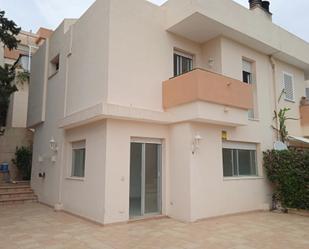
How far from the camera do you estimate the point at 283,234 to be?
10695 millimetres

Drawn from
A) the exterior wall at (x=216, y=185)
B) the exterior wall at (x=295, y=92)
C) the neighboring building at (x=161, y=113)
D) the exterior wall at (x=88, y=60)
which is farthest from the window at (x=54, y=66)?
the exterior wall at (x=295, y=92)

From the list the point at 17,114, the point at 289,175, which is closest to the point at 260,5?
the point at 289,175

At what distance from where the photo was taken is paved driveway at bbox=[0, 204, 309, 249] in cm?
917

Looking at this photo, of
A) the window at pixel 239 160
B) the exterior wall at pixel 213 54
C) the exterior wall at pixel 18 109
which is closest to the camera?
the window at pixel 239 160

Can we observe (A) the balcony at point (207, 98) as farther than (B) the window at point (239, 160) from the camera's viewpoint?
No

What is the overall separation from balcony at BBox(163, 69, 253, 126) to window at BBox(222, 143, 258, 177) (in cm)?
189

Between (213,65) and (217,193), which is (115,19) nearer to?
(213,65)

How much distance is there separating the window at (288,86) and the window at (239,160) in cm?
567

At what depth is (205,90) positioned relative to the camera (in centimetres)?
1259

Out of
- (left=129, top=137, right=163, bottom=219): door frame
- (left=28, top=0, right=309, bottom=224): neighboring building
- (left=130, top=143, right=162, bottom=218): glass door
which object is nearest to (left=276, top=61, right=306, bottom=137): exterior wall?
(left=28, top=0, right=309, bottom=224): neighboring building

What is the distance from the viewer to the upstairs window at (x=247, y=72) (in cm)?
1714

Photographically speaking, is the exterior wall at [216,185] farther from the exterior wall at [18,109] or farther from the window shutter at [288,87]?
the exterior wall at [18,109]

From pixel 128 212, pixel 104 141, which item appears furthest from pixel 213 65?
pixel 128 212

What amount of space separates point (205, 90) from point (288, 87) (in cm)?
1041
